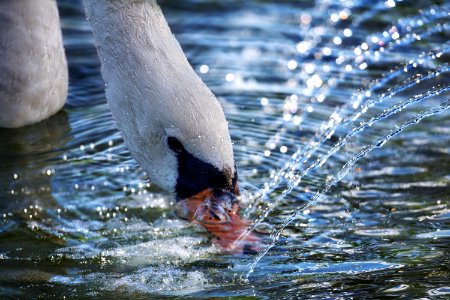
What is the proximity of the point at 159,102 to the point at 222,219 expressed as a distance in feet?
2.72

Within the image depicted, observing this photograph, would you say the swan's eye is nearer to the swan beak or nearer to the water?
the swan beak

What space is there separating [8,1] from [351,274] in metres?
4.71

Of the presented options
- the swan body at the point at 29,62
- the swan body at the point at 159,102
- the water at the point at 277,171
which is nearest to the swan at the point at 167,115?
the swan body at the point at 159,102

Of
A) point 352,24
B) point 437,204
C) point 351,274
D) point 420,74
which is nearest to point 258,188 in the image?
point 437,204

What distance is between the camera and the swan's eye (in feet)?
23.9

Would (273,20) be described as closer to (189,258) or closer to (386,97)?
(386,97)

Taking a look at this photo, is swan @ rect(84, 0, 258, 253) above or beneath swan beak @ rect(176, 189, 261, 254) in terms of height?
above

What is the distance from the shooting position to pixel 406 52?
11180 millimetres

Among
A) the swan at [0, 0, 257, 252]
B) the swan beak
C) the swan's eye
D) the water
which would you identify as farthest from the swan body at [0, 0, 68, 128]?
the swan beak

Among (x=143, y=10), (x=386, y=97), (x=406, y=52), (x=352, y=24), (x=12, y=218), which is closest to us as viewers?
(x=143, y=10)

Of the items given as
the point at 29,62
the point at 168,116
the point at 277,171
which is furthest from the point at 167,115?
the point at 29,62

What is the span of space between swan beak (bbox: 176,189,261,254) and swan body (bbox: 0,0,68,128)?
339 cm

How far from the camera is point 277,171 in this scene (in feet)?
28.7

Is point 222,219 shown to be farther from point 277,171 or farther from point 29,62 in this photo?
point 29,62
